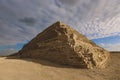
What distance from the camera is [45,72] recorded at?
13.5m

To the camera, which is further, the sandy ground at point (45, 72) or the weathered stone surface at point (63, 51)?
the weathered stone surface at point (63, 51)

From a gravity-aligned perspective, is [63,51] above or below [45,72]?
above

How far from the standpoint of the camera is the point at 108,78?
14.3 metres

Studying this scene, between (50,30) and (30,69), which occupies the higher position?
(50,30)

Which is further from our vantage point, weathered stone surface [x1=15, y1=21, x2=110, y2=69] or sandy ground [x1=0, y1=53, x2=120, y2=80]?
weathered stone surface [x1=15, y1=21, x2=110, y2=69]

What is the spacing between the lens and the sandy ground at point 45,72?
12.1m

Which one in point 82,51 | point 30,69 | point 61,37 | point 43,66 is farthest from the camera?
point 61,37

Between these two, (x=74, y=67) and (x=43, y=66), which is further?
(x=74, y=67)

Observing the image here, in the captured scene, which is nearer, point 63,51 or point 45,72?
point 45,72

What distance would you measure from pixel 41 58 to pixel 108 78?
6.73 meters

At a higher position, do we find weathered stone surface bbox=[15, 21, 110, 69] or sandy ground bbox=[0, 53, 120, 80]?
weathered stone surface bbox=[15, 21, 110, 69]

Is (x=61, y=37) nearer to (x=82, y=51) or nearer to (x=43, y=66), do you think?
(x=82, y=51)

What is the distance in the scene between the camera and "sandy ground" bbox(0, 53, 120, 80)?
12.1 m

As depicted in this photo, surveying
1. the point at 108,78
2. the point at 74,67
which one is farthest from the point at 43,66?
the point at 108,78
